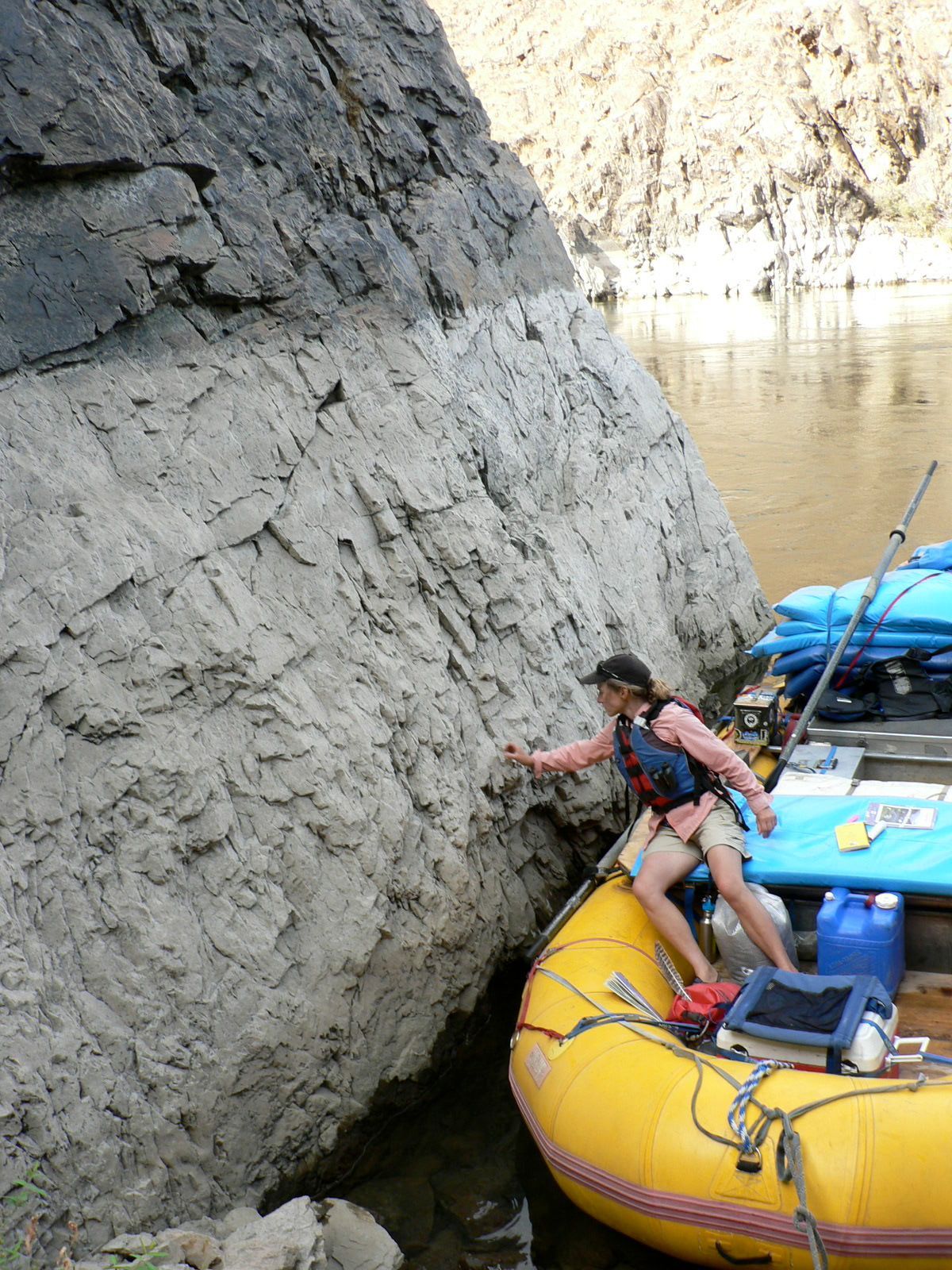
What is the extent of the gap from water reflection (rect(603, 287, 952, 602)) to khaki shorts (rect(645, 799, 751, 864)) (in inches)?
239

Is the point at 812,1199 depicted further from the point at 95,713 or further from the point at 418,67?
the point at 418,67

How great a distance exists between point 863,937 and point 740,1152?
123 cm

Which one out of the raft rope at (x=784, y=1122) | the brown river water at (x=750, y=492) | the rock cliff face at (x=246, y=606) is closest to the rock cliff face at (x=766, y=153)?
the brown river water at (x=750, y=492)

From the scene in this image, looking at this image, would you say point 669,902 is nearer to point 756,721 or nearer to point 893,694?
point 756,721

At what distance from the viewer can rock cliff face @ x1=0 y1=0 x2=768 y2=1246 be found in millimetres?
4000

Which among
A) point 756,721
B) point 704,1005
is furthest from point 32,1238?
point 756,721

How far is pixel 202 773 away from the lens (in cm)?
440

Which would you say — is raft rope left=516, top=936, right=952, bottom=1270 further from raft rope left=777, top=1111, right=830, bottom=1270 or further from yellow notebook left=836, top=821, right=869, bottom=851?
yellow notebook left=836, top=821, right=869, bottom=851

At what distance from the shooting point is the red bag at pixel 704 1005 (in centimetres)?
441

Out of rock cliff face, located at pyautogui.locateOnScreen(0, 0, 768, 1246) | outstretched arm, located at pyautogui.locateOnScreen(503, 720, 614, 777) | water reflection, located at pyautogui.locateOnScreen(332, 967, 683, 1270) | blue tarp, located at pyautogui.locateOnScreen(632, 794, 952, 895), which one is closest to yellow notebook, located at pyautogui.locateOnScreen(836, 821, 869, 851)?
blue tarp, located at pyautogui.locateOnScreen(632, 794, 952, 895)

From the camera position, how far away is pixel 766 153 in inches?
2019

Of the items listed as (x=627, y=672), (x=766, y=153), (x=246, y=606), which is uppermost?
(x=766, y=153)

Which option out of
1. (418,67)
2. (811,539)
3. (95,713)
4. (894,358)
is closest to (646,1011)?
(95,713)

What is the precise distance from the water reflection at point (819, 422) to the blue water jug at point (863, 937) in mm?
6375
